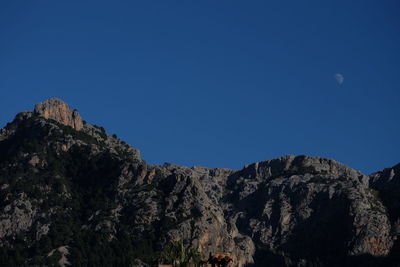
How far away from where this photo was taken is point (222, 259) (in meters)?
177

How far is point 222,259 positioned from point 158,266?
76.7 ft

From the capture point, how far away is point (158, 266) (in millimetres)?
196000

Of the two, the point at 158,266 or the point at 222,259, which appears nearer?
the point at 222,259
